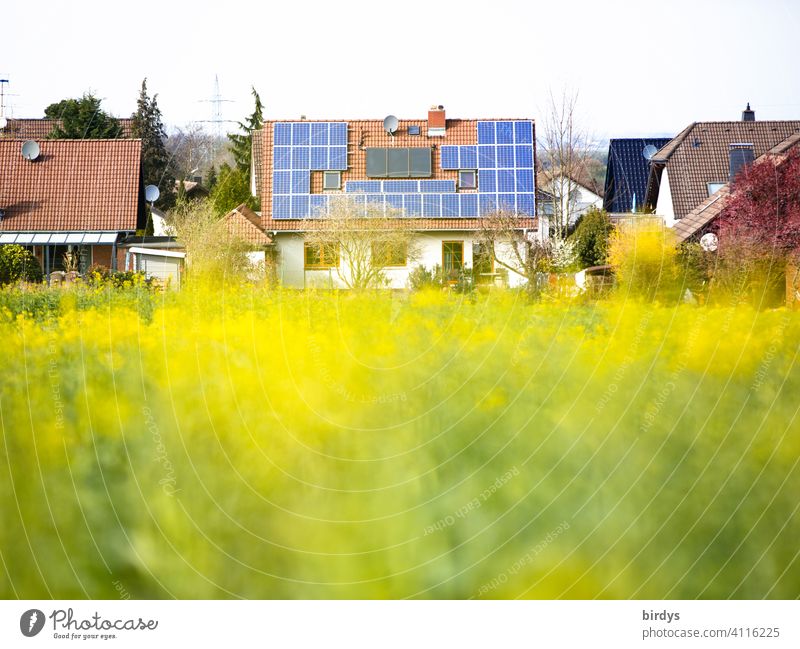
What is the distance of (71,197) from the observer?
7703mm

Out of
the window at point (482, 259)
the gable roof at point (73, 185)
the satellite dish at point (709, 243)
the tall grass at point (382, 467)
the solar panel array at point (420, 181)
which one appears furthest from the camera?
the solar panel array at point (420, 181)

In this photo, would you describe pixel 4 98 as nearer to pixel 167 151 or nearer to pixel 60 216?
pixel 60 216

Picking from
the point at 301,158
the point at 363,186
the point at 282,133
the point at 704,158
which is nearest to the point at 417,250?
the point at 363,186

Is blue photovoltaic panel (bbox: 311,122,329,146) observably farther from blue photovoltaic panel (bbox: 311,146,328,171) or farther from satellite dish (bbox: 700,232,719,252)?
satellite dish (bbox: 700,232,719,252)

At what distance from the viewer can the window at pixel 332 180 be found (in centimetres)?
841

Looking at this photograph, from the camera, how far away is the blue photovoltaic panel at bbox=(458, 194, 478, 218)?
7.94m

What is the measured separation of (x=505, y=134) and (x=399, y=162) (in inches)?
40.7

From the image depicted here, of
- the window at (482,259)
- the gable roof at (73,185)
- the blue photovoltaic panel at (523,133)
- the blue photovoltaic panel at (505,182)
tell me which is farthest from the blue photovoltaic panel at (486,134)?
the gable roof at (73,185)

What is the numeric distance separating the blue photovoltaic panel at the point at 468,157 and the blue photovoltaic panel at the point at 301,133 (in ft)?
4.92

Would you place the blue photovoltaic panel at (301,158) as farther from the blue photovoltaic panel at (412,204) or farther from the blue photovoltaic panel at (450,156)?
the blue photovoltaic panel at (450,156)

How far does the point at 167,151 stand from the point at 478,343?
15.2 m

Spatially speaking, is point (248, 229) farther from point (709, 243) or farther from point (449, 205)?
point (709, 243)

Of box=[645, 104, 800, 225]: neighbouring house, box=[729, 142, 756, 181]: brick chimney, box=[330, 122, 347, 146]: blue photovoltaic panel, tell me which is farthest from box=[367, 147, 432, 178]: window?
box=[729, 142, 756, 181]: brick chimney
